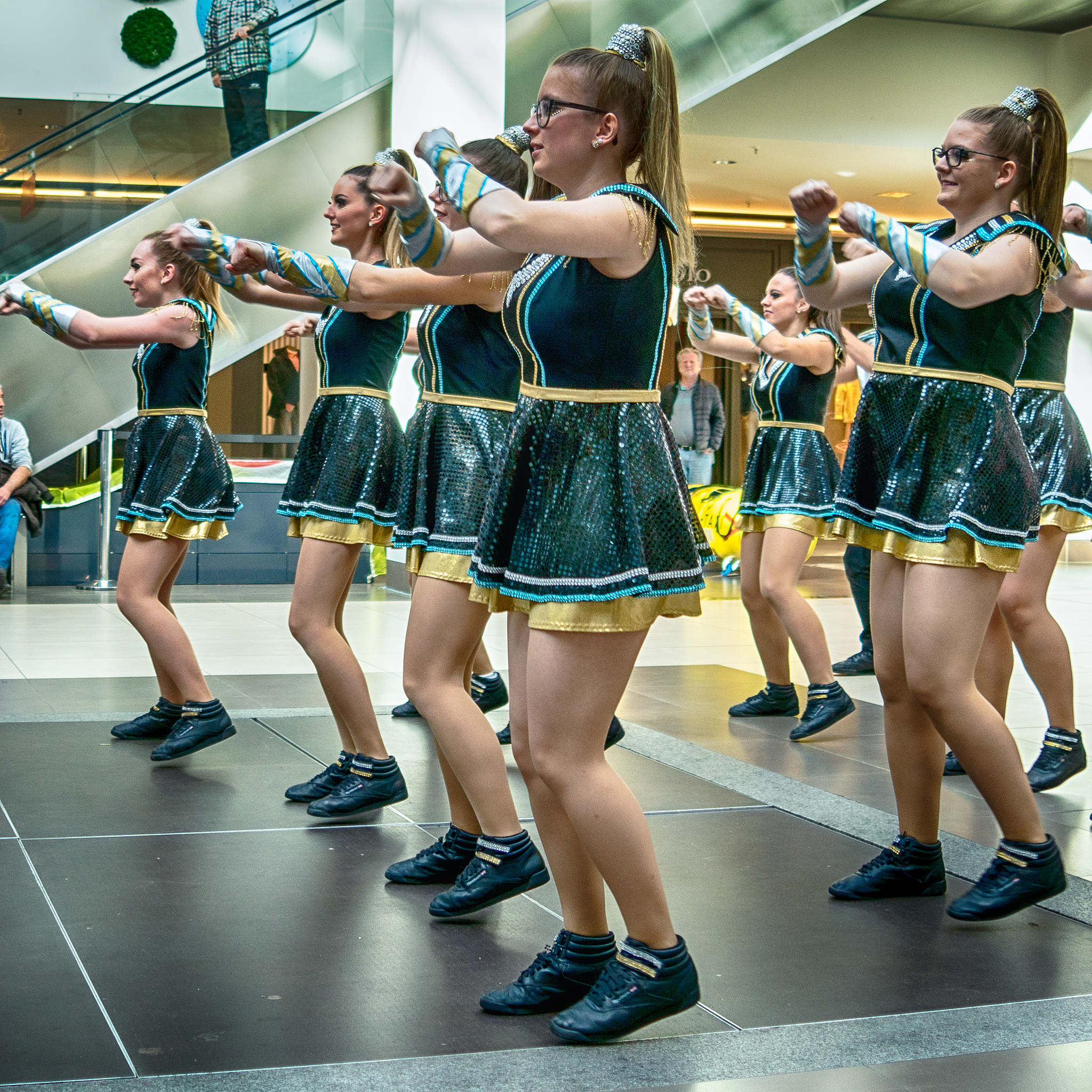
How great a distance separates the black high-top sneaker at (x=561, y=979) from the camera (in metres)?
2.32

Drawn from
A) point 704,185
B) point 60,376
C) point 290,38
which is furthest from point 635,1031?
point 704,185

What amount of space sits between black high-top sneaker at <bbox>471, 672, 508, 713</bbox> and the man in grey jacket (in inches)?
279

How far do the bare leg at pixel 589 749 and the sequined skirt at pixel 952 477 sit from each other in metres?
0.92

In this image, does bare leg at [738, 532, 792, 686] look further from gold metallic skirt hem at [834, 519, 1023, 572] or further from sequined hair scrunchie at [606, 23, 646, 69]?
sequined hair scrunchie at [606, 23, 646, 69]

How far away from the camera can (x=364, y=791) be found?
3701mm

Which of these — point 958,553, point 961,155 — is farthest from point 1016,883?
point 961,155

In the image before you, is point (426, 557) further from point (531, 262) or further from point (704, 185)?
point (704, 185)

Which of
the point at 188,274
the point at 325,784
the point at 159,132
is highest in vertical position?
the point at 159,132

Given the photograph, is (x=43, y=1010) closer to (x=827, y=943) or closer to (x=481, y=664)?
(x=827, y=943)

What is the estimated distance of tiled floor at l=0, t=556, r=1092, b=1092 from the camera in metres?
2.13

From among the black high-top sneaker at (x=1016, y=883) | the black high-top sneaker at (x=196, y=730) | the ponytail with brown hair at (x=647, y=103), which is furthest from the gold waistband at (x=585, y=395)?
the black high-top sneaker at (x=196, y=730)

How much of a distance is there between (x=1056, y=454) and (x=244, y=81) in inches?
340

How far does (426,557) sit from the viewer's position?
304cm

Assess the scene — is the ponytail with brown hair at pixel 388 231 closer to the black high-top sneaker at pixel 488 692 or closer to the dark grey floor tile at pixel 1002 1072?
the black high-top sneaker at pixel 488 692
